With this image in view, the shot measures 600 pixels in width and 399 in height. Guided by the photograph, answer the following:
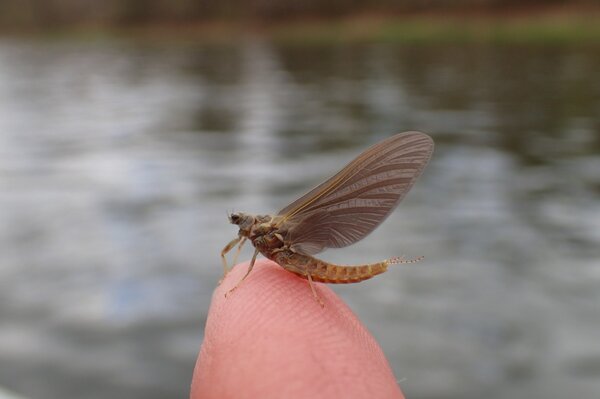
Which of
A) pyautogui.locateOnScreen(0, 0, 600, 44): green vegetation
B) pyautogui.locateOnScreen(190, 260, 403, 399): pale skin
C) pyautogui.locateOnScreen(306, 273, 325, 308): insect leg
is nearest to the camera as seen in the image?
pyautogui.locateOnScreen(190, 260, 403, 399): pale skin

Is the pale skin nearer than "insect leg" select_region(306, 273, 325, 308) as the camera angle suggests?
Yes

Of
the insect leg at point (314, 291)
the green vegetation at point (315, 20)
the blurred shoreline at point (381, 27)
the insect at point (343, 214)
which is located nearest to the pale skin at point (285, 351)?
the insect leg at point (314, 291)

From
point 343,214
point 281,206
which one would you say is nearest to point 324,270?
point 343,214

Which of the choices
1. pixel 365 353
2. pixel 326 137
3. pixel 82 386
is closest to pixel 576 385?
pixel 82 386

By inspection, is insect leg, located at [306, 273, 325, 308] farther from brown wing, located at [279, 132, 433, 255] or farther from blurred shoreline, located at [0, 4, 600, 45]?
blurred shoreline, located at [0, 4, 600, 45]

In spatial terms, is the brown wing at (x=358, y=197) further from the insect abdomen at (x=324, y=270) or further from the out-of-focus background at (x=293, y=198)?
the out-of-focus background at (x=293, y=198)

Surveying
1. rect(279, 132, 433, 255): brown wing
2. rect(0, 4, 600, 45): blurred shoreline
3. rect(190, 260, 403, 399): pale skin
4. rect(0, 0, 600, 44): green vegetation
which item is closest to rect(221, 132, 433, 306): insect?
rect(279, 132, 433, 255): brown wing

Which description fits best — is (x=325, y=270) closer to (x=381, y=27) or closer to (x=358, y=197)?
(x=358, y=197)
